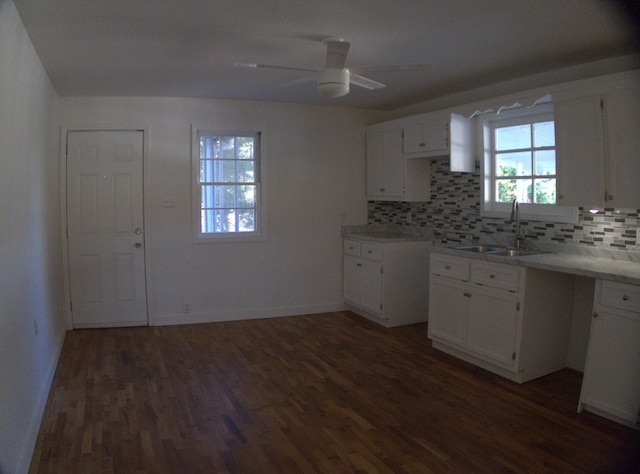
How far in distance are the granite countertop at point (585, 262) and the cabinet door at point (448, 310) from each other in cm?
32

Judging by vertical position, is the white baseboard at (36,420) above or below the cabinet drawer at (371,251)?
below

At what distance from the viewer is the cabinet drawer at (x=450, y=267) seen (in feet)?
12.5

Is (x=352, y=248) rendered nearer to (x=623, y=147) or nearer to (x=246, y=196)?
(x=246, y=196)

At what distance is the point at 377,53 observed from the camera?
336 centimetres

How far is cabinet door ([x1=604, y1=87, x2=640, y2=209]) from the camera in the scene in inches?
117

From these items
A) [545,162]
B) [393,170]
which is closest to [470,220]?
[545,162]

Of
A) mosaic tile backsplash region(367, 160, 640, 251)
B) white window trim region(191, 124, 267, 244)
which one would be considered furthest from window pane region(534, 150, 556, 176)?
white window trim region(191, 124, 267, 244)

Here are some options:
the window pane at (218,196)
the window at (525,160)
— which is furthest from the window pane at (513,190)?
the window pane at (218,196)

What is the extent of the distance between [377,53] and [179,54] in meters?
1.42

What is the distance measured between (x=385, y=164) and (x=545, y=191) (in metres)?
1.77

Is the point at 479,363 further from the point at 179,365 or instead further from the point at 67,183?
the point at 67,183

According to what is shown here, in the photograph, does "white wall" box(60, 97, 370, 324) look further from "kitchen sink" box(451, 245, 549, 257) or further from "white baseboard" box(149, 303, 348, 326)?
"kitchen sink" box(451, 245, 549, 257)

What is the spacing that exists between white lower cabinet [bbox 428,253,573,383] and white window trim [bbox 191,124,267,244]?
2177 millimetres

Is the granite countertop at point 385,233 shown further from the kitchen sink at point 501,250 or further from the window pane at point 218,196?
the window pane at point 218,196
